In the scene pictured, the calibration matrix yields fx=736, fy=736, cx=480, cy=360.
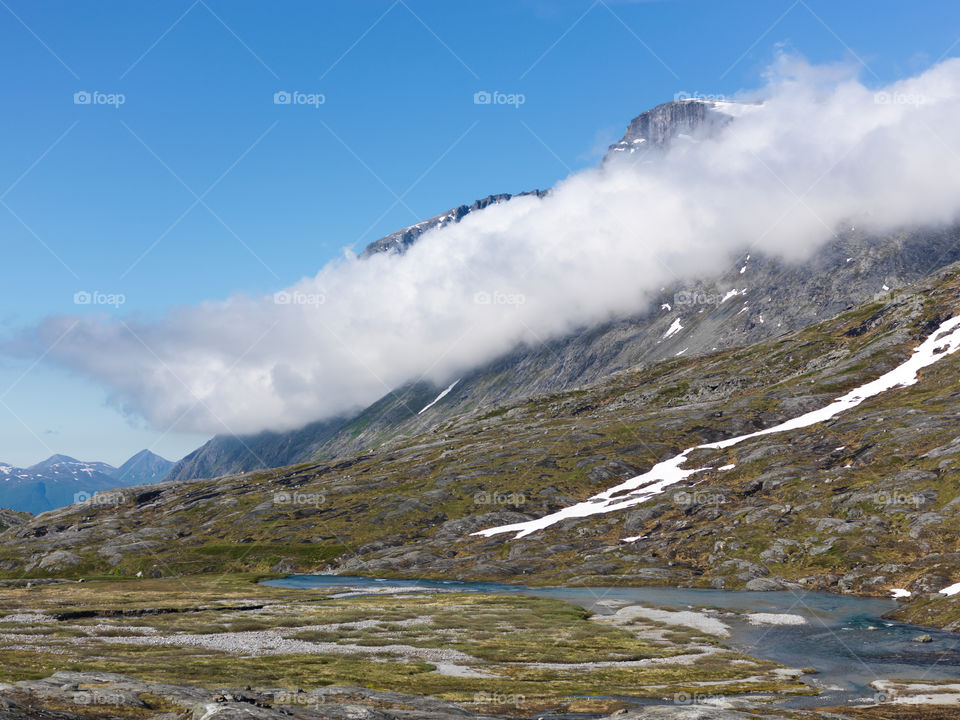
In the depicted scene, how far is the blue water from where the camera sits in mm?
70312
